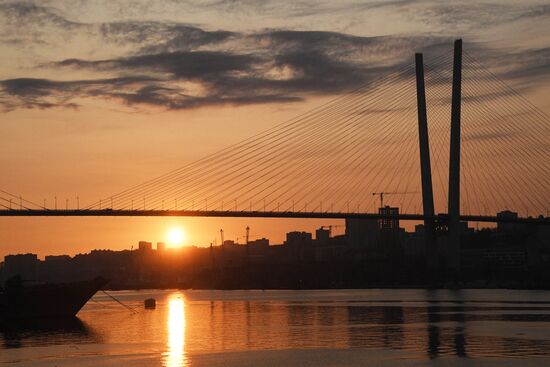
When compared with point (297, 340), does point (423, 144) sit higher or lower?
higher

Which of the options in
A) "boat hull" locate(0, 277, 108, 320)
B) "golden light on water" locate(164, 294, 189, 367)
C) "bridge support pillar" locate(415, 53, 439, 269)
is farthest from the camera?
"bridge support pillar" locate(415, 53, 439, 269)

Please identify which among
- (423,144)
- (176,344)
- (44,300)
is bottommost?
(176,344)

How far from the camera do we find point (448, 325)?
4381 centimetres

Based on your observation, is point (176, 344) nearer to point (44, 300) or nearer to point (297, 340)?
point (297, 340)

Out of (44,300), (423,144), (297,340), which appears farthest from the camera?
(423,144)

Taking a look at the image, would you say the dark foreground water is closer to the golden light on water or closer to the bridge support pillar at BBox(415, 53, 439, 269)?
the golden light on water

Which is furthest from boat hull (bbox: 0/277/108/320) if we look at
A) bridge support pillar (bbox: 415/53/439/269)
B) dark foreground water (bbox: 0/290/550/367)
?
bridge support pillar (bbox: 415/53/439/269)

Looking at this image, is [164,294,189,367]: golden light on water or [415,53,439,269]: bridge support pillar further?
[415,53,439,269]: bridge support pillar

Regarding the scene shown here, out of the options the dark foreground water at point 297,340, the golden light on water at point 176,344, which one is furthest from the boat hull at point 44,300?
the golden light on water at point 176,344

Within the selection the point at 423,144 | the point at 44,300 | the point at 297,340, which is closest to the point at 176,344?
the point at 297,340

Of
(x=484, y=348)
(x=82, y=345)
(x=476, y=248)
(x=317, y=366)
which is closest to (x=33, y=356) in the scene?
(x=82, y=345)

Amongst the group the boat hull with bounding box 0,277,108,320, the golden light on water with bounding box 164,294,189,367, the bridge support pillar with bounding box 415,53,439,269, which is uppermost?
the bridge support pillar with bounding box 415,53,439,269

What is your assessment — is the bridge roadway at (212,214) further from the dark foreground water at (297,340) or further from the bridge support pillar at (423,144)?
the dark foreground water at (297,340)

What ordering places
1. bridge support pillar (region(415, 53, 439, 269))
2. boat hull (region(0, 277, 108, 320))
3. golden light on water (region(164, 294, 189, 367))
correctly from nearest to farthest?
golden light on water (region(164, 294, 189, 367)) < boat hull (region(0, 277, 108, 320)) < bridge support pillar (region(415, 53, 439, 269))
